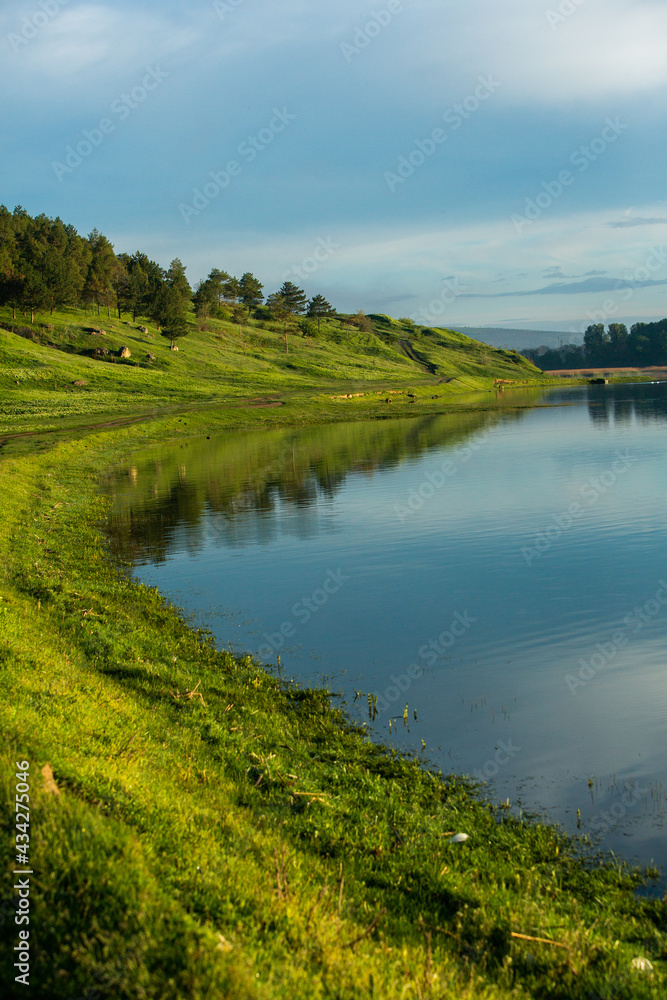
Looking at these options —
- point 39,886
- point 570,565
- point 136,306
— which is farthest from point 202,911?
point 136,306

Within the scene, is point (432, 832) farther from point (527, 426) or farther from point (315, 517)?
point (527, 426)

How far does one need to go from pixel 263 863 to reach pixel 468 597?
582 inches

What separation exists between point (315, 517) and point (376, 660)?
710 inches

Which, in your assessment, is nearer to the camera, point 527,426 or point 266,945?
point 266,945

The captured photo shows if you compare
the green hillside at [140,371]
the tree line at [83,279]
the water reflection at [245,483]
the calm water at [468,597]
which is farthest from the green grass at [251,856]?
the tree line at [83,279]

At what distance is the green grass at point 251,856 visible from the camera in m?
5.78

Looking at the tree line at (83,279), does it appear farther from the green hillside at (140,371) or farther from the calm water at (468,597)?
the calm water at (468,597)

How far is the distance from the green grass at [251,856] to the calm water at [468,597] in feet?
4.53

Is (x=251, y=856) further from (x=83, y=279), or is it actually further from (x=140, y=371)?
(x=83, y=279)

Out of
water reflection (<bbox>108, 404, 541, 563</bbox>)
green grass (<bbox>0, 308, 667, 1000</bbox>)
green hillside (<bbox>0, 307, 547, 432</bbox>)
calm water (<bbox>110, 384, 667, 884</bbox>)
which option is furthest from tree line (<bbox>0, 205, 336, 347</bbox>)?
green grass (<bbox>0, 308, 667, 1000</bbox>)

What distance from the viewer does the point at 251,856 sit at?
7.77 meters

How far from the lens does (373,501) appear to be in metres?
38.8

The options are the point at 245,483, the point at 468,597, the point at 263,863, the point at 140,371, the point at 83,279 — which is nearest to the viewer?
the point at 263,863

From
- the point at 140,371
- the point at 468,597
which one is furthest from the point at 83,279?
the point at 468,597
